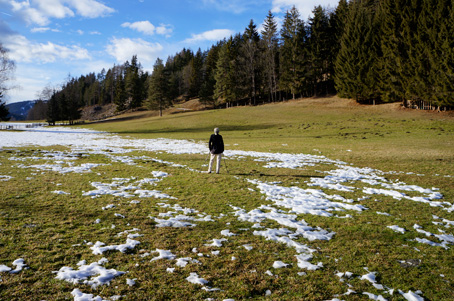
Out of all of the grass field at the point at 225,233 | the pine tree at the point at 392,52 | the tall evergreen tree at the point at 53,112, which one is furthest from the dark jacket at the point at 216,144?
the tall evergreen tree at the point at 53,112

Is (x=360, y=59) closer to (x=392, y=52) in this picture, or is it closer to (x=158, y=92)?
(x=392, y=52)

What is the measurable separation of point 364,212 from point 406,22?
4998 cm

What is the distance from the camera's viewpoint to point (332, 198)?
909 cm

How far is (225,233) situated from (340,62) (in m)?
59.3

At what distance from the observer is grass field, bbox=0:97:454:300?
160 inches

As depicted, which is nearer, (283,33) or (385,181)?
(385,181)

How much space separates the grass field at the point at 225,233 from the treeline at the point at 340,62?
1378 inches

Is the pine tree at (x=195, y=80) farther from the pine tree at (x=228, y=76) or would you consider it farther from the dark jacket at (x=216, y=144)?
the dark jacket at (x=216, y=144)

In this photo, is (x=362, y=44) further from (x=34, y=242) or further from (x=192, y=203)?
(x=34, y=242)

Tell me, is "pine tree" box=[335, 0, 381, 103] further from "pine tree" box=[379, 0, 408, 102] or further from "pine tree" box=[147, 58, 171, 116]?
"pine tree" box=[147, 58, 171, 116]

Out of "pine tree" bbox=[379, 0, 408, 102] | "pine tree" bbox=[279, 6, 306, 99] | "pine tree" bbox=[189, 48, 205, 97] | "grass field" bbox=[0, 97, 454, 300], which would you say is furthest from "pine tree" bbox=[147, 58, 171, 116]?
"grass field" bbox=[0, 97, 454, 300]

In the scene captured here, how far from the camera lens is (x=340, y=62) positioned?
5534cm

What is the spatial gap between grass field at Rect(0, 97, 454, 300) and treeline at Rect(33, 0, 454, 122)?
35.0 m

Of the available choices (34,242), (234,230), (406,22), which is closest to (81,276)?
(34,242)
